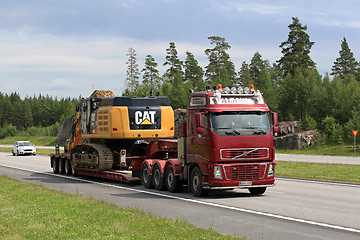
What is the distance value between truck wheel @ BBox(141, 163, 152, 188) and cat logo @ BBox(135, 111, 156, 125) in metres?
2.80

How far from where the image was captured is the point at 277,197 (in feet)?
52.3

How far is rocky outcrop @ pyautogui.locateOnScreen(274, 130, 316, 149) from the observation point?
2256 inches

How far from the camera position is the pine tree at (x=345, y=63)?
99125 mm

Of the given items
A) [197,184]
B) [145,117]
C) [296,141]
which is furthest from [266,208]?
[296,141]

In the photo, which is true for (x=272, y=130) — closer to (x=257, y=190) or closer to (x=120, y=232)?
(x=257, y=190)

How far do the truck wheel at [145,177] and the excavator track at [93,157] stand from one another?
277 cm

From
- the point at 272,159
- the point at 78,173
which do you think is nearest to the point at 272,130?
the point at 272,159

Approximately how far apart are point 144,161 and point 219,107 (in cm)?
500

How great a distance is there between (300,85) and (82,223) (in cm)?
7055

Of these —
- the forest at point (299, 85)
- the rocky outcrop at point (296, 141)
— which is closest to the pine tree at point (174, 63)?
the forest at point (299, 85)

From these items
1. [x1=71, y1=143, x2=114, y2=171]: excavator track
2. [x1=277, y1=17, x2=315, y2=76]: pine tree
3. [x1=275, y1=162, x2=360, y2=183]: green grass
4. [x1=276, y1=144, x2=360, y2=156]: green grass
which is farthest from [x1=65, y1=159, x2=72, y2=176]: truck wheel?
[x1=277, y1=17, x2=315, y2=76]: pine tree

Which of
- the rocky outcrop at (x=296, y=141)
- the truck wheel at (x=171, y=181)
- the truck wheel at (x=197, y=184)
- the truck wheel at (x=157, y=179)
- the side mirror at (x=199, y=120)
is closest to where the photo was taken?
the side mirror at (x=199, y=120)

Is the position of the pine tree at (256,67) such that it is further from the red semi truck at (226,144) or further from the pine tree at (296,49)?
the red semi truck at (226,144)

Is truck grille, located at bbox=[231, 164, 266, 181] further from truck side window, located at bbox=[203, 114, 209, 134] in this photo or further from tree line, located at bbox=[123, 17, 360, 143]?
tree line, located at bbox=[123, 17, 360, 143]
